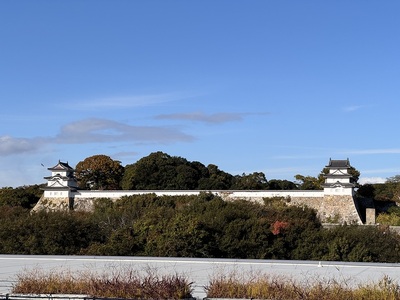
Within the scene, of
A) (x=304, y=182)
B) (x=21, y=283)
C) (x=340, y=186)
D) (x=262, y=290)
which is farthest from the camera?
(x=304, y=182)

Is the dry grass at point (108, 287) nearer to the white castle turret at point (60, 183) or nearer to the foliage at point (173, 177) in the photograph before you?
the white castle turret at point (60, 183)

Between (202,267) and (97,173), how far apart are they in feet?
167

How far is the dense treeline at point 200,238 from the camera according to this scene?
24.7 meters

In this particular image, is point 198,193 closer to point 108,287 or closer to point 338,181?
point 338,181

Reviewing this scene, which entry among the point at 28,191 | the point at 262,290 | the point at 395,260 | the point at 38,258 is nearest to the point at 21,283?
the point at 262,290

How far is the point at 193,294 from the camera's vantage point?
9430mm

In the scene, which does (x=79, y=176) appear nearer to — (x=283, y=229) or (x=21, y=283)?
(x=283, y=229)

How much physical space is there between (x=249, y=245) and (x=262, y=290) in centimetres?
1849

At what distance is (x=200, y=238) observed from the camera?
2506 cm

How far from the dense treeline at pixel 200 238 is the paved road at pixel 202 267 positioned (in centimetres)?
733

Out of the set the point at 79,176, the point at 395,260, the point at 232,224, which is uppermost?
the point at 79,176

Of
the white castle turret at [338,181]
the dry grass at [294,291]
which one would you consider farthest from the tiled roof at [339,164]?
the dry grass at [294,291]

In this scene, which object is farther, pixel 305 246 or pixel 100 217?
pixel 100 217

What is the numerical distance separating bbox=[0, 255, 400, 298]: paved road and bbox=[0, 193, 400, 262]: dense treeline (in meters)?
7.33
